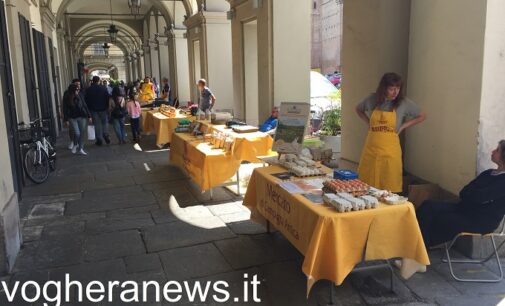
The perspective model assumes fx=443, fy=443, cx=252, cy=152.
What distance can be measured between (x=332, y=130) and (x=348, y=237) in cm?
482

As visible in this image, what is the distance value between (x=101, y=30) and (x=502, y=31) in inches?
1157

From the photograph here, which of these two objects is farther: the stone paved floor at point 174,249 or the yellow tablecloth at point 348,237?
the stone paved floor at point 174,249

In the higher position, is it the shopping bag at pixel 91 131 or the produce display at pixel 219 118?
the produce display at pixel 219 118

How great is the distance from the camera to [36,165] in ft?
23.4

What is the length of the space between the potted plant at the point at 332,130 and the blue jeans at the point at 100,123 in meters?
5.46

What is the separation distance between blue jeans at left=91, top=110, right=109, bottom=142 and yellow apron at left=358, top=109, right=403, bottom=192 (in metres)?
7.85

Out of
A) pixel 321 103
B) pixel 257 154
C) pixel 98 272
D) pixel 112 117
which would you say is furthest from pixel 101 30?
pixel 98 272

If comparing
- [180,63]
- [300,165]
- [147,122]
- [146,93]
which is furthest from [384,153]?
[180,63]

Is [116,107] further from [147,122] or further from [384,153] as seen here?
[384,153]

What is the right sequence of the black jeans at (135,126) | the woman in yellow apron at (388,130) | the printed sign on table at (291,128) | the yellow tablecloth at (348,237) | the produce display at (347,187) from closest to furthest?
the yellow tablecloth at (348,237) < the produce display at (347,187) < the woman in yellow apron at (388,130) < the printed sign on table at (291,128) < the black jeans at (135,126)

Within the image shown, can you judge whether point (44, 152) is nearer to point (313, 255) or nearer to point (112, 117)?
point (112, 117)

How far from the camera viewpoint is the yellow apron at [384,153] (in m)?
4.19

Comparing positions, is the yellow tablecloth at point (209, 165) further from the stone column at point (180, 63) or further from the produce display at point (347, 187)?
the stone column at point (180, 63)

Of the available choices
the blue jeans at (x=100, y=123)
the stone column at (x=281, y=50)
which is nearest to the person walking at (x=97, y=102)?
the blue jeans at (x=100, y=123)
